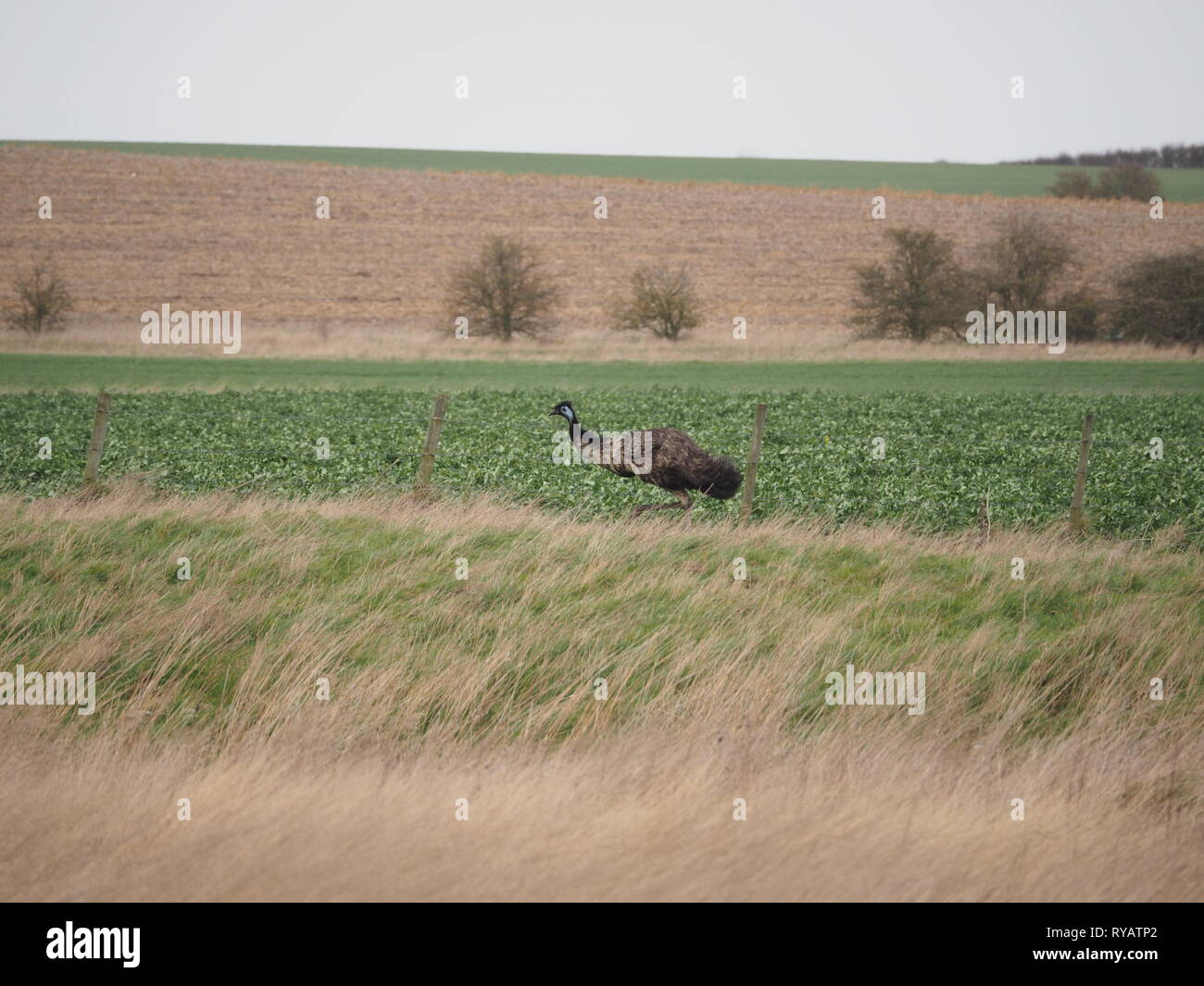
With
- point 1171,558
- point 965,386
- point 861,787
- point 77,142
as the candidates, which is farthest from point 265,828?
point 77,142

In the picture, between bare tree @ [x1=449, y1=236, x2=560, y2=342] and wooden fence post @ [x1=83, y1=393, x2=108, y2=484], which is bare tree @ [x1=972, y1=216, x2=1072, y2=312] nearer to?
bare tree @ [x1=449, y1=236, x2=560, y2=342]

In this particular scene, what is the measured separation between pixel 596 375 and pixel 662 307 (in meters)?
11.8

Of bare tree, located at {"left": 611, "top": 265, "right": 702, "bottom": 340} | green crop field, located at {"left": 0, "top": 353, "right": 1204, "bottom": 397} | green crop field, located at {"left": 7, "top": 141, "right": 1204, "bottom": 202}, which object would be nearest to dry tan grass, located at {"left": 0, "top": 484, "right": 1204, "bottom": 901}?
green crop field, located at {"left": 0, "top": 353, "right": 1204, "bottom": 397}

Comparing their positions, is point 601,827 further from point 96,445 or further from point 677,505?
point 96,445

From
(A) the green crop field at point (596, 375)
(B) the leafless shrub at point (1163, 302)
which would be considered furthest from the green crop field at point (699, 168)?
(A) the green crop field at point (596, 375)

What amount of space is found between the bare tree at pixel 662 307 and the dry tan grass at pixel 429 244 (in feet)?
4.36

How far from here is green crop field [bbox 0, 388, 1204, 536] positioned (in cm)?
1420

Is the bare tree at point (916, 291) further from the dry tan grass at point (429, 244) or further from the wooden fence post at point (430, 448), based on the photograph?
the wooden fence post at point (430, 448)

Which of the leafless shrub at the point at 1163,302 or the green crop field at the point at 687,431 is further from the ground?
the leafless shrub at the point at 1163,302

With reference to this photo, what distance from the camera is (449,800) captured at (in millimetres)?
6020

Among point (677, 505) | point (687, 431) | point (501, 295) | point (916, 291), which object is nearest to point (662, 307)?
point (501, 295)

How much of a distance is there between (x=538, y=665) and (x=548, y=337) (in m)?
42.0

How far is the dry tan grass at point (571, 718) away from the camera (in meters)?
5.30
